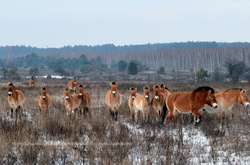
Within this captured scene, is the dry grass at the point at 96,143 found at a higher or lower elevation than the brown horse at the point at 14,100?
higher

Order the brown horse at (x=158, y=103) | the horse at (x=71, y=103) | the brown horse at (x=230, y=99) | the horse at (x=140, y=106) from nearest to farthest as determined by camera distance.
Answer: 1. the brown horse at (x=158, y=103)
2. the horse at (x=140, y=106)
3. the brown horse at (x=230, y=99)
4. the horse at (x=71, y=103)

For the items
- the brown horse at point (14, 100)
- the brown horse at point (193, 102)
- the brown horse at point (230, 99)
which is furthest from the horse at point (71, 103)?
the brown horse at point (230, 99)

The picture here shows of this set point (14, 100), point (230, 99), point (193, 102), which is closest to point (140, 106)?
point (193, 102)

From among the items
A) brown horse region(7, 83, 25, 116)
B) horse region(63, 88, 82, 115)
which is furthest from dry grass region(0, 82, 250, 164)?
brown horse region(7, 83, 25, 116)

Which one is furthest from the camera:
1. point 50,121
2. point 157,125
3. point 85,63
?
point 85,63

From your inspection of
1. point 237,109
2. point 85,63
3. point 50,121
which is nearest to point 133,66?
point 85,63

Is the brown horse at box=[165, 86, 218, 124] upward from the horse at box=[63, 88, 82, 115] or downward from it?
upward

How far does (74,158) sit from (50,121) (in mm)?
5266

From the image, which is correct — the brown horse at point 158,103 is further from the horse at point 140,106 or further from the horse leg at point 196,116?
the horse leg at point 196,116

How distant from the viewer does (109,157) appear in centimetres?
1261

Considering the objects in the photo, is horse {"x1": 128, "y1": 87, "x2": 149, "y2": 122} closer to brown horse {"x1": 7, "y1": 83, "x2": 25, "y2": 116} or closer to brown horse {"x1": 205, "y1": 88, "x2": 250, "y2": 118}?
brown horse {"x1": 205, "y1": 88, "x2": 250, "y2": 118}

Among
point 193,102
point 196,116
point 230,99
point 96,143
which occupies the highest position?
point 96,143

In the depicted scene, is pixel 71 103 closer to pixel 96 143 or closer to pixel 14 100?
pixel 14 100

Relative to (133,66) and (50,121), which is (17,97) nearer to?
(50,121)
